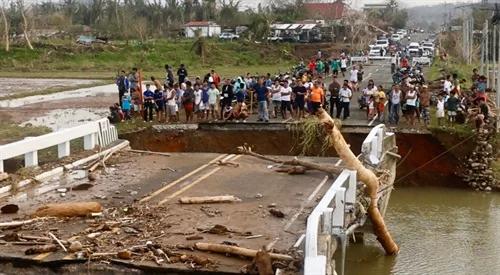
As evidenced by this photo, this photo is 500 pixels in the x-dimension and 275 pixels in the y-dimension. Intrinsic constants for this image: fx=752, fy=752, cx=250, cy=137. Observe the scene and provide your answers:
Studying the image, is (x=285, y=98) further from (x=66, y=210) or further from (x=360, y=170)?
(x=66, y=210)

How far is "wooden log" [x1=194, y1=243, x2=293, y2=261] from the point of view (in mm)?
9406

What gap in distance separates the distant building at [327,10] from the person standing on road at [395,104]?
226 feet

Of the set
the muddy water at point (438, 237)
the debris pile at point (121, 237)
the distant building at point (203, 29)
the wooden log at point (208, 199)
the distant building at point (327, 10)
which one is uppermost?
the distant building at point (327, 10)

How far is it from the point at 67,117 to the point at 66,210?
735 inches

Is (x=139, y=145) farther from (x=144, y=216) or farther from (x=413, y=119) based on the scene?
(x=144, y=216)

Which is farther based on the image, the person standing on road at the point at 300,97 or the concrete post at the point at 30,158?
the person standing on road at the point at 300,97

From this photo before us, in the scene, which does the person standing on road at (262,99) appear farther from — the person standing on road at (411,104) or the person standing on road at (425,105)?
the person standing on road at (425,105)

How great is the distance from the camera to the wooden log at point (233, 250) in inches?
370

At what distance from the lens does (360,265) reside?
15.8 meters

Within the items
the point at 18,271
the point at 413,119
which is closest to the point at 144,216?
the point at 18,271

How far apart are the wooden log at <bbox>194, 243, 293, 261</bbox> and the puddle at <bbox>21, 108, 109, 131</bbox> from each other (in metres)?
17.2

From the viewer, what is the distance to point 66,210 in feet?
38.8

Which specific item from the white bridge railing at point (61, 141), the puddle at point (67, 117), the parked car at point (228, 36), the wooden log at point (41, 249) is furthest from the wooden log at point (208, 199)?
the parked car at point (228, 36)

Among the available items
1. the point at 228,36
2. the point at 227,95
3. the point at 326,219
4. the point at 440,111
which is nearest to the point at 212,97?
the point at 227,95
